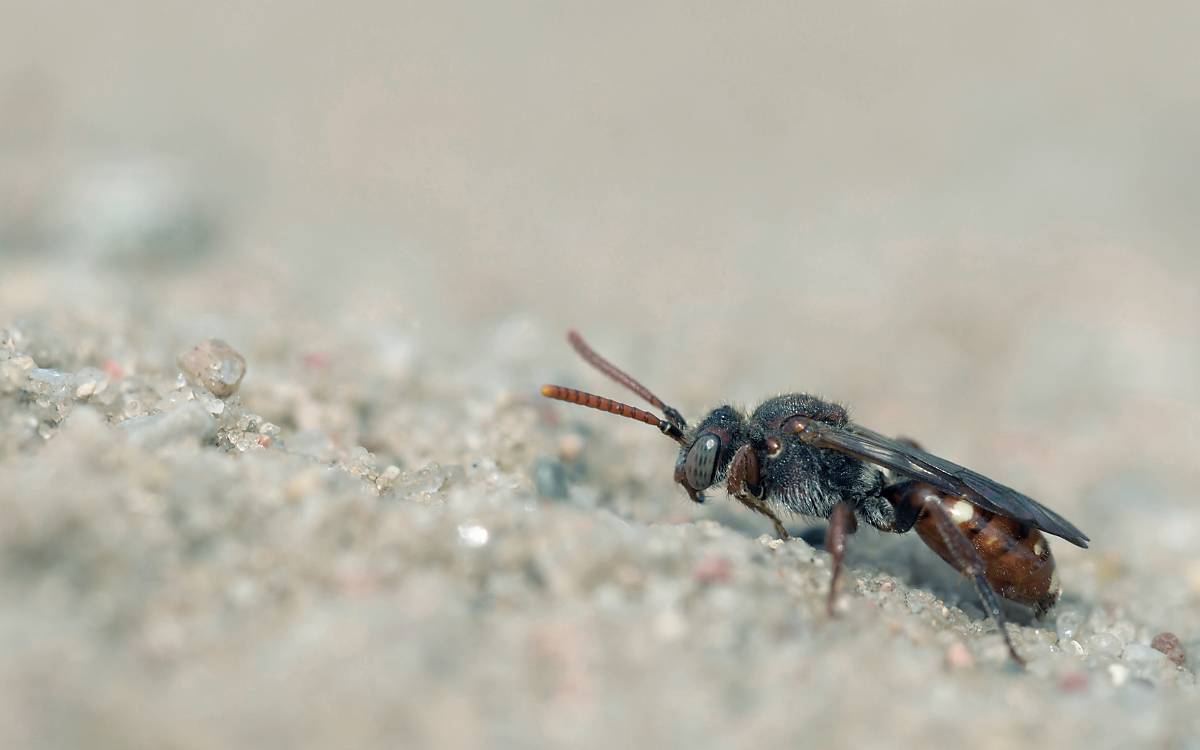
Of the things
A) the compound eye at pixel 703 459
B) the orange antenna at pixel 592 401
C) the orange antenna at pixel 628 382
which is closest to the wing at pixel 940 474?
the compound eye at pixel 703 459

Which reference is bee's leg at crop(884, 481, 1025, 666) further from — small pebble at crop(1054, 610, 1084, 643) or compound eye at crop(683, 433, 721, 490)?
compound eye at crop(683, 433, 721, 490)

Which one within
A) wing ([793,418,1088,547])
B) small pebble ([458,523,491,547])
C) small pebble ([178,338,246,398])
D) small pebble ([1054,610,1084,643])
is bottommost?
small pebble ([178,338,246,398])

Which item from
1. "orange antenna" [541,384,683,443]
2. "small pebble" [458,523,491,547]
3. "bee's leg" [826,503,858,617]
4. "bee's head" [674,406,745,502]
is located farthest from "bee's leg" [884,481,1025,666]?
"small pebble" [458,523,491,547]

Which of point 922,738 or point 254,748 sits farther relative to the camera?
point 922,738

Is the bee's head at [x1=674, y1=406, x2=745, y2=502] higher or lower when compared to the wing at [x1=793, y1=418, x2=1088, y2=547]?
lower

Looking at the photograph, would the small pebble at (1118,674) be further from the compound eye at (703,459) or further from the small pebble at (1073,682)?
the compound eye at (703,459)

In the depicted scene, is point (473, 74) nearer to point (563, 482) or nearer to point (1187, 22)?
point (563, 482)

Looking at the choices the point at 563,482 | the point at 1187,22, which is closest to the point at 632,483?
the point at 563,482
